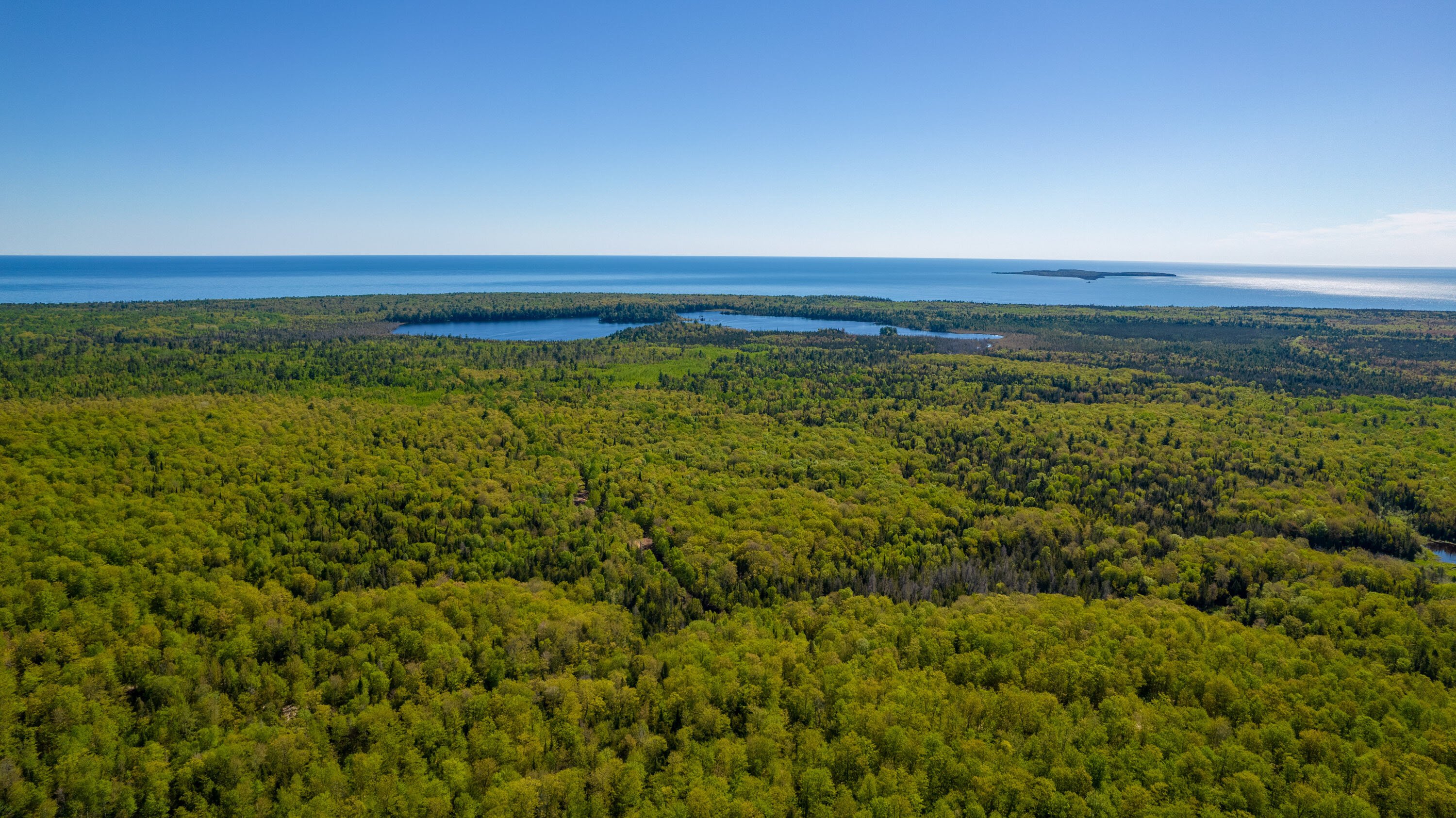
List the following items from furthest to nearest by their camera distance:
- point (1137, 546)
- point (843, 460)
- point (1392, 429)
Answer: point (1392, 429)
point (843, 460)
point (1137, 546)

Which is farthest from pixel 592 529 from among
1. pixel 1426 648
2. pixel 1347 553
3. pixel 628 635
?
pixel 1347 553

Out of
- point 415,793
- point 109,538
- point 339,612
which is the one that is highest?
point 109,538

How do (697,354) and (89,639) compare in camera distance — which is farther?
(697,354)

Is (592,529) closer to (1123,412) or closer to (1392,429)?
(1123,412)

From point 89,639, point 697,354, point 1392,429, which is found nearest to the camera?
point 89,639

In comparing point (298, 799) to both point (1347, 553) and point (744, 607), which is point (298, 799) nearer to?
point (744, 607)

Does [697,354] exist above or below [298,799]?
above

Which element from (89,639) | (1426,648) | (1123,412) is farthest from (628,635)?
(1123,412)
